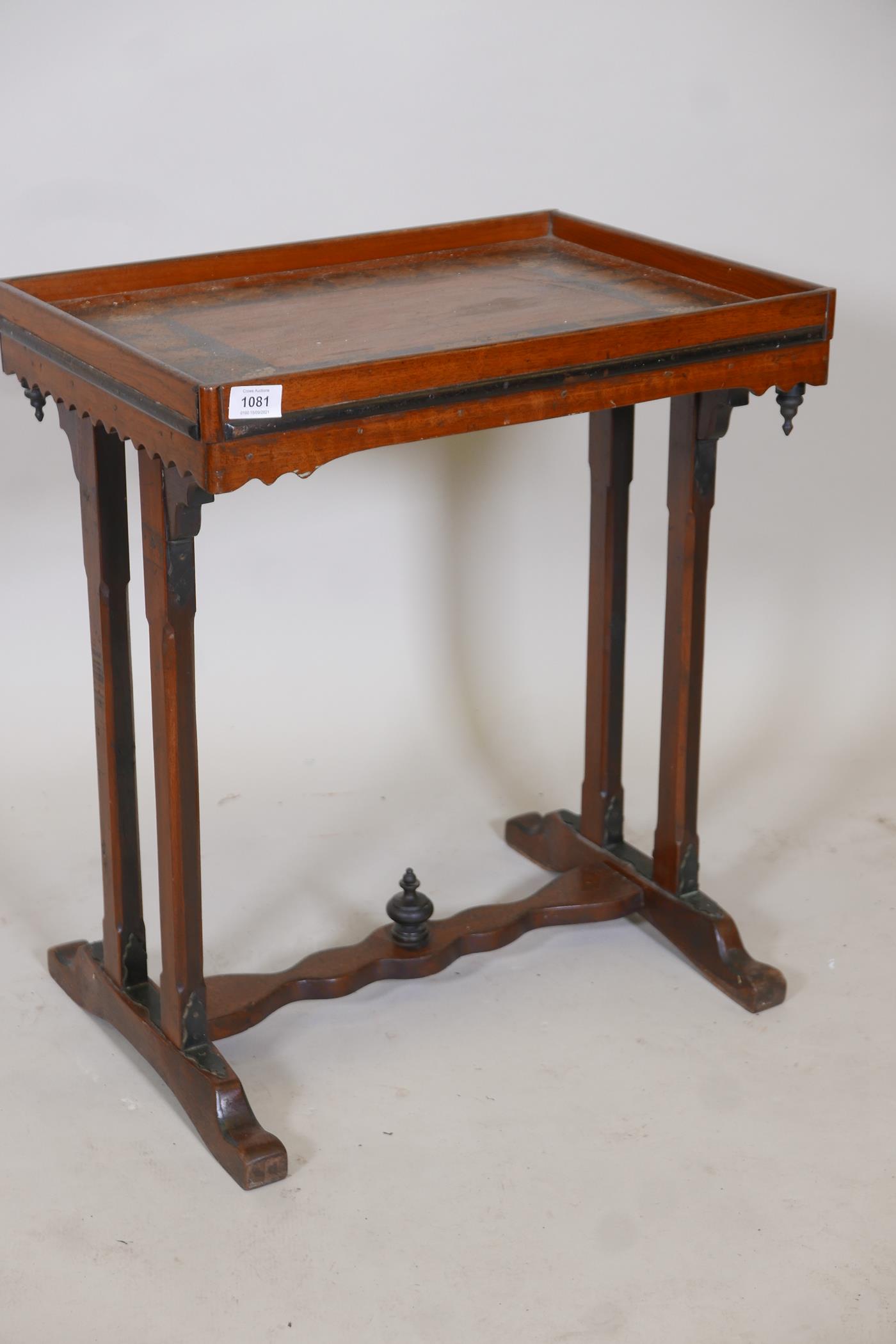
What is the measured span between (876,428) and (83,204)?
82.0 inches

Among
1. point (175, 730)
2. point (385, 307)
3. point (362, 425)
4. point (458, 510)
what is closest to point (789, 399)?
point (385, 307)

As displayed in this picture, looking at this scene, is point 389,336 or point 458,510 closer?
point 389,336

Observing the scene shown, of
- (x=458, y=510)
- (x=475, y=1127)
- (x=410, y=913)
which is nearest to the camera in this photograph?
Result: (x=475, y=1127)

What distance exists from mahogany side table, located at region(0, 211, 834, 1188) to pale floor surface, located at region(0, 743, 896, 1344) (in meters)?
0.10

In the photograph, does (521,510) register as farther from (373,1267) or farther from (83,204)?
(373,1267)

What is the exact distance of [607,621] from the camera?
3.86 meters

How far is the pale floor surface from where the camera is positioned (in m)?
2.86

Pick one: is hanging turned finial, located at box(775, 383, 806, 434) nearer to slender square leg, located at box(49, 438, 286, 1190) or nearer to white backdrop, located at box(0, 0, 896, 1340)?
slender square leg, located at box(49, 438, 286, 1190)

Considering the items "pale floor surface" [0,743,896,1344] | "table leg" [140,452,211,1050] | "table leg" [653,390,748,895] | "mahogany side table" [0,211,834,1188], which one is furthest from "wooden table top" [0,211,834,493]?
"pale floor surface" [0,743,896,1344]

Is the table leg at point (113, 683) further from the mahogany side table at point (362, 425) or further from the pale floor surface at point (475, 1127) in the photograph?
the pale floor surface at point (475, 1127)

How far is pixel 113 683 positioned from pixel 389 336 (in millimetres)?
782

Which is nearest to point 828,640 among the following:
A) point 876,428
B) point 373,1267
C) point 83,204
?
point 876,428

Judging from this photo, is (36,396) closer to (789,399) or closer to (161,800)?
(161,800)

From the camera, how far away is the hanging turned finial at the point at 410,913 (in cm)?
362
